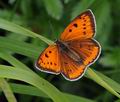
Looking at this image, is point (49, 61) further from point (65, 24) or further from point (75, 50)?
point (65, 24)

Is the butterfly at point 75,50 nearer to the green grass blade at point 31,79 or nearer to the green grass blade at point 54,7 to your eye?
the green grass blade at point 31,79

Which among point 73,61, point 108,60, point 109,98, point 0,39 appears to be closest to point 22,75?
point 73,61

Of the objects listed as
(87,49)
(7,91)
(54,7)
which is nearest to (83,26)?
(87,49)

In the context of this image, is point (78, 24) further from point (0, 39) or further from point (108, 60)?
point (108, 60)

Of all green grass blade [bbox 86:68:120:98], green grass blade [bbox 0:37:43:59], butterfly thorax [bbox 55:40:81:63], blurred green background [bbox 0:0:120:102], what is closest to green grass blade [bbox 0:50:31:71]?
green grass blade [bbox 0:37:43:59]

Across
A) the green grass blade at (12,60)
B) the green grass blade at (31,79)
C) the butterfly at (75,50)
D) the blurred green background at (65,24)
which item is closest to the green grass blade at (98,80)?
the butterfly at (75,50)
